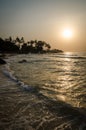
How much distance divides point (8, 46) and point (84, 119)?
11723 centimetres

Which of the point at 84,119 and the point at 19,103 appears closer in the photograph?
the point at 84,119

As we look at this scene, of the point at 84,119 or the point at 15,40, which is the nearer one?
the point at 84,119

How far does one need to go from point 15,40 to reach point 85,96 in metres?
130

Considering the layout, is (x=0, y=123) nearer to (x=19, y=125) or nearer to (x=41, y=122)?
(x=19, y=125)

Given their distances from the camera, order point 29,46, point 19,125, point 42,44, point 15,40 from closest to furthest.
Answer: point 19,125 → point 15,40 → point 29,46 → point 42,44

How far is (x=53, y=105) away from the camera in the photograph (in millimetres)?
7113

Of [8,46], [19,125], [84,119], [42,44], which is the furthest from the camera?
[42,44]

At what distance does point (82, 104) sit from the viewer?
7.40 meters

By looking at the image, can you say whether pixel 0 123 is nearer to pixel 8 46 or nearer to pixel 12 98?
pixel 12 98

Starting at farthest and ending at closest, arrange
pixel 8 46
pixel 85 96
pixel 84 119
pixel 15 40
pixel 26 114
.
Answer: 1. pixel 15 40
2. pixel 8 46
3. pixel 85 96
4. pixel 26 114
5. pixel 84 119

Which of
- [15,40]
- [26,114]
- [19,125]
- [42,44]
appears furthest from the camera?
[42,44]

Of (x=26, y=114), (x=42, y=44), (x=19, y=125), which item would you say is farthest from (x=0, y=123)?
(x=42, y=44)

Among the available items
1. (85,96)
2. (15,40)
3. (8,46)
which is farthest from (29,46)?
(85,96)

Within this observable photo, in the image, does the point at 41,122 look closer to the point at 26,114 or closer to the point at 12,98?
the point at 26,114
